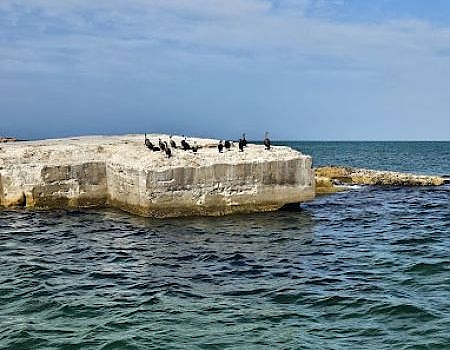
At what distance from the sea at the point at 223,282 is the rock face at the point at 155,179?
735mm

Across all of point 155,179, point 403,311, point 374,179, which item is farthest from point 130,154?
point 374,179

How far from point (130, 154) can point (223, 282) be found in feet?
37.8

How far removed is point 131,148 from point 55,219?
15.9ft

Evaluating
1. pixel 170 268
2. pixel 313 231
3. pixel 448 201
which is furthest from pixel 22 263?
pixel 448 201

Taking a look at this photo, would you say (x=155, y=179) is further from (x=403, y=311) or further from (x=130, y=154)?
(x=403, y=311)

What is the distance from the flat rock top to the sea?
220 centimetres

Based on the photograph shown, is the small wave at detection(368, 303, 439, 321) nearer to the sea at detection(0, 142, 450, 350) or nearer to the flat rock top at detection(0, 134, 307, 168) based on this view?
the sea at detection(0, 142, 450, 350)

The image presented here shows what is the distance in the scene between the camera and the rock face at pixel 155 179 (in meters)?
21.1

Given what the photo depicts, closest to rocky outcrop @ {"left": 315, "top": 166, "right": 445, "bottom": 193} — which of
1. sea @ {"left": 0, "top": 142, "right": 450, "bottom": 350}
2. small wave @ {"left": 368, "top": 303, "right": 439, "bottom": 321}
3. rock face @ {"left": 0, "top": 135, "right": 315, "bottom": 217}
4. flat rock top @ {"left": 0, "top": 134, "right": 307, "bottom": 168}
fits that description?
flat rock top @ {"left": 0, "top": 134, "right": 307, "bottom": 168}

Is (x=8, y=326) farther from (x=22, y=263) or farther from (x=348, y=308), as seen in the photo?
(x=348, y=308)

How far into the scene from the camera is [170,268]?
1483 cm

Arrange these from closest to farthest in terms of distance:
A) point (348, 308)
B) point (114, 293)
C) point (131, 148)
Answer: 1. point (348, 308)
2. point (114, 293)
3. point (131, 148)

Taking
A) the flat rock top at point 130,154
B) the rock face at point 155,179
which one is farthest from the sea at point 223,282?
the flat rock top at point 130,154

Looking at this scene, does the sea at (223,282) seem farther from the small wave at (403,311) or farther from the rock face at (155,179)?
the rock face at (155,179)
